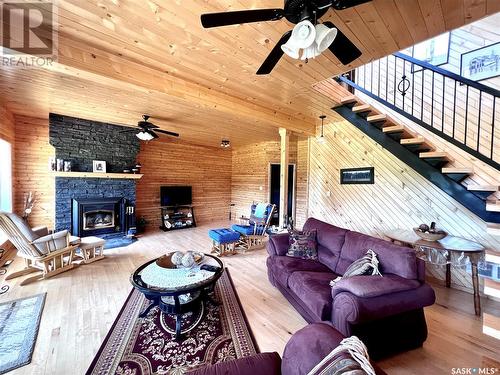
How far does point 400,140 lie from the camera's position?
11.1ft

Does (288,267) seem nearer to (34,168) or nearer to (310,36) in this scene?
(310,36)

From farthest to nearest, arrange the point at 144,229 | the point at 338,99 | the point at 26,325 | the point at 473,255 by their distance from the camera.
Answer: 1. the point at 144,229
2. the point at 338,99
3. the point at 473,255
4. the point at 26,325

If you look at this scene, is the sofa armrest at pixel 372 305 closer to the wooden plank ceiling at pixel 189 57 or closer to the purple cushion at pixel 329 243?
the purple cushion at pixel 329 243

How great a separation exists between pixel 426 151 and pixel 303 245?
247 centimetres

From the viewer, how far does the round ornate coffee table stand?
2.06 meters

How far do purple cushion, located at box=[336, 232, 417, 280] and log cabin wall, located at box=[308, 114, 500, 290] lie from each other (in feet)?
6.00

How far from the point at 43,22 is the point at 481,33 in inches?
235

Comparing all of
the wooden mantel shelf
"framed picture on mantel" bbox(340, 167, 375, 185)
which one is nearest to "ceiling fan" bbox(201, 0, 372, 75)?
"framed picture on mantel" bbox(340, 167, 375, 185)

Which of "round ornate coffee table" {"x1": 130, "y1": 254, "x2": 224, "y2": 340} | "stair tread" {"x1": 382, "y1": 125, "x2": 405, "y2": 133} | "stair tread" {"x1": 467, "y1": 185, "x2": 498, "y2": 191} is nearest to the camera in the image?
"round ornate coffee table" {"x1": 130, "y1": 254, "x2": 224, "y2": 340}

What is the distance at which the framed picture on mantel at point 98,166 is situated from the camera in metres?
5.21

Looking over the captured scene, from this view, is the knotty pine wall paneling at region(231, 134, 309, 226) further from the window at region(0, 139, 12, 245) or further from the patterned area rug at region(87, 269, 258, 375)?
the window at region(0, 139, 12, 245)

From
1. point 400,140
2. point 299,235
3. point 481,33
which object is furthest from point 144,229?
point 481,33

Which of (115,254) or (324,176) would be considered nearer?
(115,254)

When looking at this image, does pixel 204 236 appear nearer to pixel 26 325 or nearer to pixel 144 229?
pixel 144 229
